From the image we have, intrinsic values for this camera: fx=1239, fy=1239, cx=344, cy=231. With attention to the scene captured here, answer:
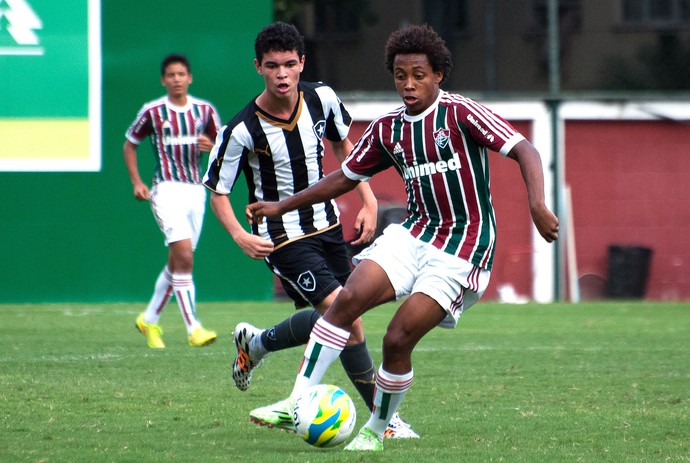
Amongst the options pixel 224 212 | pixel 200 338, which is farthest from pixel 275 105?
pixel 200 338

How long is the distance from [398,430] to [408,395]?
4.30 ft

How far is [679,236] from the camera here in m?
15.1

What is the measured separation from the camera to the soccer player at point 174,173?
9.43 m

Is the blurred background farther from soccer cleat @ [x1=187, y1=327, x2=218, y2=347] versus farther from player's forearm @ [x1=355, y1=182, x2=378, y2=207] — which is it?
player's forearm @ [x1=355, y1=182, x2=378, y2=207]

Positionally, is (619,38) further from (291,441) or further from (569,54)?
(291,441)

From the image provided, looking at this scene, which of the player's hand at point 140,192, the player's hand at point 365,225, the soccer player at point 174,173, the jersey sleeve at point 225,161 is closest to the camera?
the jersey sleeve at point 225,161

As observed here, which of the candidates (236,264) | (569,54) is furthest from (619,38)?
(236,264)

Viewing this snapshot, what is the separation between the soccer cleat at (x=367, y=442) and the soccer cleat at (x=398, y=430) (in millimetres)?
286

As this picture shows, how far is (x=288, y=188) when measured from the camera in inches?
243

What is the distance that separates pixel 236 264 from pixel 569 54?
520 cm

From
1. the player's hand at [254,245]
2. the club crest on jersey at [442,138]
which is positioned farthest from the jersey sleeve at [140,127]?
the club crest on jersey at [442,138]

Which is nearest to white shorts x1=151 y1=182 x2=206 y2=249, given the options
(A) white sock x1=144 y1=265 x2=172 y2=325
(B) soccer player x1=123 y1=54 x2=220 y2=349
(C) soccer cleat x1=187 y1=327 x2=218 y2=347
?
(B) soccer player x1=123 y1=54 x2=220 y2=349

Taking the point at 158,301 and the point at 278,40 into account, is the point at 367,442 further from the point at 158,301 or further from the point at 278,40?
the point at 158,301

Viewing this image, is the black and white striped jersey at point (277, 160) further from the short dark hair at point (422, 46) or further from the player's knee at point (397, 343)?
the player's knee at point (397, 343)
